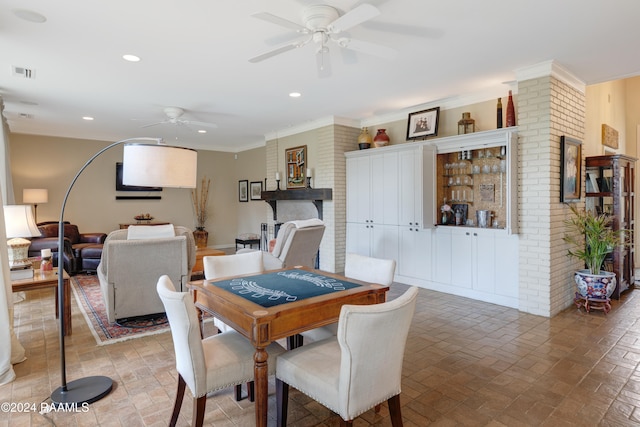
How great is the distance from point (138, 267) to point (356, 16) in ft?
9.76

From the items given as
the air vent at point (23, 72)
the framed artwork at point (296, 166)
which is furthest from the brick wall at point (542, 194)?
the air vent at point (23, 72)

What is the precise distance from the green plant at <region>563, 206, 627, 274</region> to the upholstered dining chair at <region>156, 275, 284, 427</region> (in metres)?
3.90

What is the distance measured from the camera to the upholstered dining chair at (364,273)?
245 centimetres

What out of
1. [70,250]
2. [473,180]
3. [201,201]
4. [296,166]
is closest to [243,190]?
Answer: [201,201]

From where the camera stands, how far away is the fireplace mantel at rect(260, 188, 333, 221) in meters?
6.23

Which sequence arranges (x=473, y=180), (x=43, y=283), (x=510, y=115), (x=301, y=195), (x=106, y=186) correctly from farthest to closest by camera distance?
(x=106, y=186)
(x=301, y=195)
(x=473, y=180)
(x=510, y=115)
(x=43, y=283)

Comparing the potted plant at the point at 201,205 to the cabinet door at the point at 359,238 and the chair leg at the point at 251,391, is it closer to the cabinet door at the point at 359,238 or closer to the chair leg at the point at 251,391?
the cabinet door at the point at 359,238

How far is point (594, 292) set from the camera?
3.99 m

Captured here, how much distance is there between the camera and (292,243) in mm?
4605

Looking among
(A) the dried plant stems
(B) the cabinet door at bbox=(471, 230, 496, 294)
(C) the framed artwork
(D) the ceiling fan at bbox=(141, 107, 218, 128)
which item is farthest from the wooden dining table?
(A) the dried plant stems

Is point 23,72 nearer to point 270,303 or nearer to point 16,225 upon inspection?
point 16,225

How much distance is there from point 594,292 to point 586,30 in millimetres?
2745

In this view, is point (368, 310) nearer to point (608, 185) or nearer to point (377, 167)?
point (377, 167)

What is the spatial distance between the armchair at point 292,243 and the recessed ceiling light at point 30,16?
3012mm
